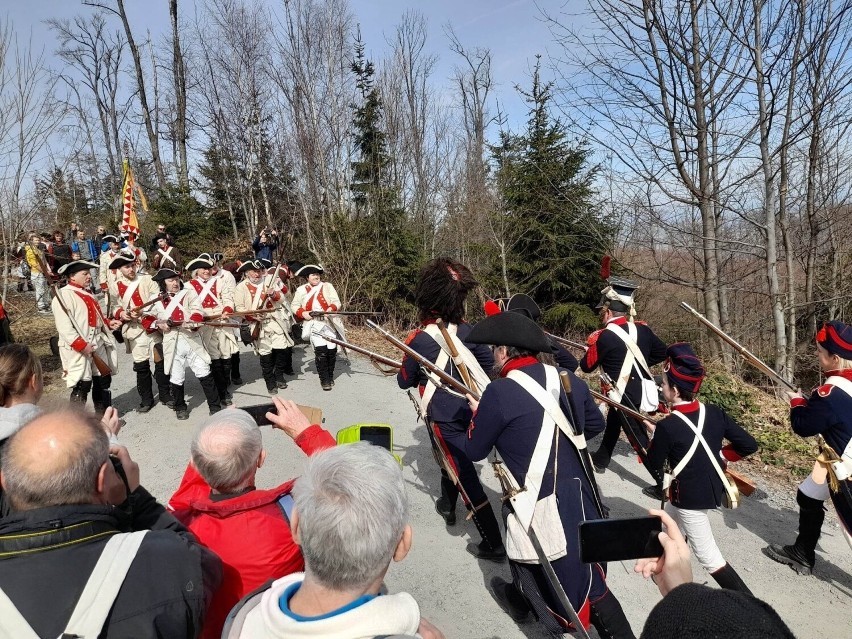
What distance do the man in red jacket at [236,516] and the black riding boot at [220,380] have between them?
5.36m

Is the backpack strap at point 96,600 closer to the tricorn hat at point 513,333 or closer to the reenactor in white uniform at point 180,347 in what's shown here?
the tricorn hat at point 513,333

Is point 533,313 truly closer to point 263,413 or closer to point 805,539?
point 805,539

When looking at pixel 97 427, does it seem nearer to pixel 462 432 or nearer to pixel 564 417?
pixel 564 417

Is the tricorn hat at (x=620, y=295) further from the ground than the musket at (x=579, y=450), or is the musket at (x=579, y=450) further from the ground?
the tricorn hat at (x=620, y=295)

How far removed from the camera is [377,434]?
2754 millimetres

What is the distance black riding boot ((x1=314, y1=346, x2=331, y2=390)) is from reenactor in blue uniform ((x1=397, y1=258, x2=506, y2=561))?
4.23 meters

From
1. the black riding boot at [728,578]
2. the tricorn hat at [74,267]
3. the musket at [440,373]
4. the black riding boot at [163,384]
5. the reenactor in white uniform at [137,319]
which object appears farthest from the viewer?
the black riding boot at [163,384]

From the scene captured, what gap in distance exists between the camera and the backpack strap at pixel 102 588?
1323mm

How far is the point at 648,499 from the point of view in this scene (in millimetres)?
4734

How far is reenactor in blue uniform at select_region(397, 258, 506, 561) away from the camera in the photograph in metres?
3.81

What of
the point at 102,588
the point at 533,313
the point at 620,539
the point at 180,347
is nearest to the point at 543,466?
the point at 620,539

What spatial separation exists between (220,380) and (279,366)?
1.28 metres

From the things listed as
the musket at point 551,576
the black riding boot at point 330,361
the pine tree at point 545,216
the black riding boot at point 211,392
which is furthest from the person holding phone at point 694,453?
the pine tree at point 545,216

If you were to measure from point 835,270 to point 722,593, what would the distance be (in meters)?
10.9
